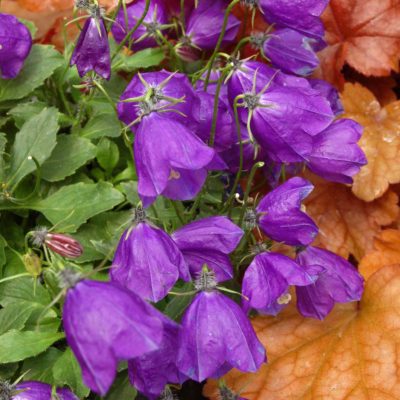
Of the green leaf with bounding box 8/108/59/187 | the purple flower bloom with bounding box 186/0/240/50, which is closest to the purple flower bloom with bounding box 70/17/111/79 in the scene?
the green leaf with bounding box 8/108/59/187

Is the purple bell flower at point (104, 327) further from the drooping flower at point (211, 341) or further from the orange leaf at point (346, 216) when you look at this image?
the orange leaf at point (346, 216)

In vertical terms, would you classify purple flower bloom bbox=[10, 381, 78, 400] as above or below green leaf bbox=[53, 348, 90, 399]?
above

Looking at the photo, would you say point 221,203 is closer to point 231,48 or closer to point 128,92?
point 128,92

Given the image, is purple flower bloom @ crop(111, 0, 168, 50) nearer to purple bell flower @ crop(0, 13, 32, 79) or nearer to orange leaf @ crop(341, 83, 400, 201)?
purple bell flower @ crop(0, 13, 32, 79)

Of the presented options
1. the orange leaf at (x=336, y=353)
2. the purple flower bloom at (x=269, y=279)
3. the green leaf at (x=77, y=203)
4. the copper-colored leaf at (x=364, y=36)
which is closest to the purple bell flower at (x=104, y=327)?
the purple flower bloom at (x=269, y=279)

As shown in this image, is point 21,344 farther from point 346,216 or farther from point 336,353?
point 346,216
